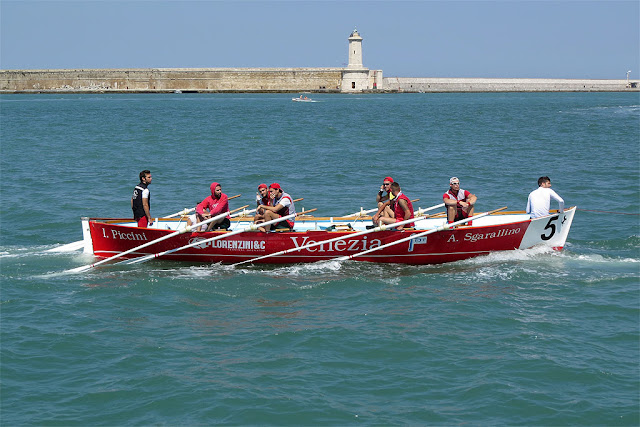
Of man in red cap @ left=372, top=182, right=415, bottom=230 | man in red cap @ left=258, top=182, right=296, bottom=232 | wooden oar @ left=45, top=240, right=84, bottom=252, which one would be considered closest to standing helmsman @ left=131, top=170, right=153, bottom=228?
wooden oar @ left=45, top=240, right=84, bottom=252

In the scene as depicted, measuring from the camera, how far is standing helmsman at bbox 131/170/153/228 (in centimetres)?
1542

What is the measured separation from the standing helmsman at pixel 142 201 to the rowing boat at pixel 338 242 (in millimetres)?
414

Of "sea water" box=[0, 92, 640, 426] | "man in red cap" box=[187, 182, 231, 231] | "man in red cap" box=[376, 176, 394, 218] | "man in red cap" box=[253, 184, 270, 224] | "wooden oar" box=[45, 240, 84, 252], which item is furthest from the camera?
"wooden oar" box=[45, 240, 84, 252]

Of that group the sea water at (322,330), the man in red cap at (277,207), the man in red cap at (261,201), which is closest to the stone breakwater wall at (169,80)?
the sea water at (322,330)

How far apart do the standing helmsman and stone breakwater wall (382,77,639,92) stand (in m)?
130

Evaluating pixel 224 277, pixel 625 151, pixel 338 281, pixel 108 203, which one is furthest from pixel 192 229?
pixel 625 151

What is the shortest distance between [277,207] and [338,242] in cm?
145

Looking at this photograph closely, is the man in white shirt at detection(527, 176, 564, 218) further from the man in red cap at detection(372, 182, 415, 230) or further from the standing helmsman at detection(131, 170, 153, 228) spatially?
the standing helmsman at detection(131, 170, 153, 228)

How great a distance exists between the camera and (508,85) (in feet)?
486

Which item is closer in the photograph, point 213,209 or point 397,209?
point 397,209

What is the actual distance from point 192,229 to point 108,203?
8.68 m

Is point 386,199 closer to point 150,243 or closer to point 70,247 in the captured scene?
point 150,243

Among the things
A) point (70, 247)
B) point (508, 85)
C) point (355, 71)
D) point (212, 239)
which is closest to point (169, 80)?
point (355, 71)

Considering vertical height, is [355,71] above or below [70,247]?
above
